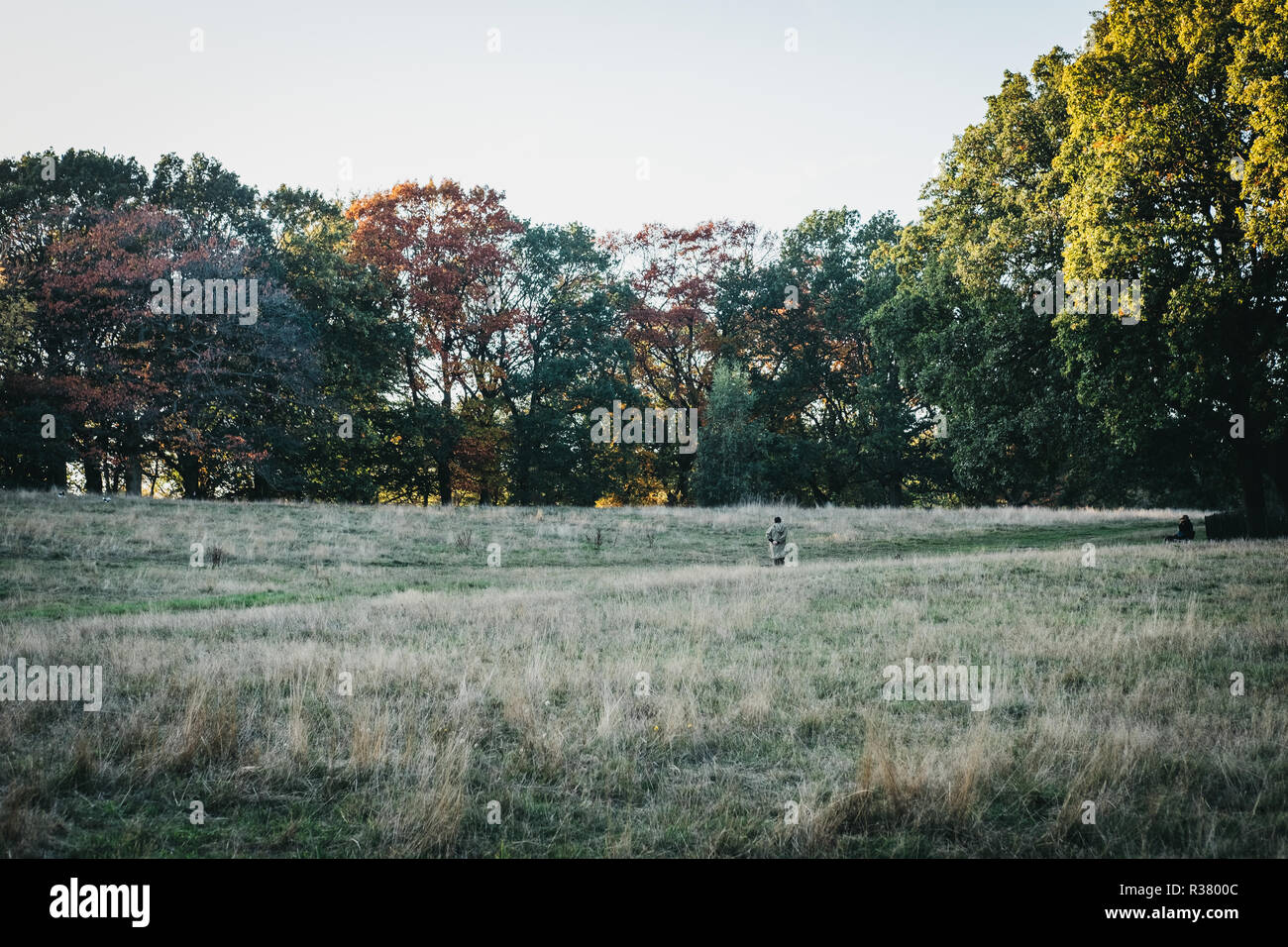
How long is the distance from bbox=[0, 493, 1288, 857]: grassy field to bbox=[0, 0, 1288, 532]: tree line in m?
8.97

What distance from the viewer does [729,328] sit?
5122cm

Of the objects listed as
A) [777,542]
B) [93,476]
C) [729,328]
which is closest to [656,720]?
[777,542]

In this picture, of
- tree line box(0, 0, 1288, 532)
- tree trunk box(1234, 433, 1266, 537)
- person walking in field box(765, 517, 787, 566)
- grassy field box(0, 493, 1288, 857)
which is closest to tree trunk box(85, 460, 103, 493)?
tree line box(0, 0, 1288, 532)

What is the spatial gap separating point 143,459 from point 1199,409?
44.0m

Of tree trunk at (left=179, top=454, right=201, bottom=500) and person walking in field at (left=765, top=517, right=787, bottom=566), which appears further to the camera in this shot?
tree trunk at (left=179, top=454, right=201, bottom=500)

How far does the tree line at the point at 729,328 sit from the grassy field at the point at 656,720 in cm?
897

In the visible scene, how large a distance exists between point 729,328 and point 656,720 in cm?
4683

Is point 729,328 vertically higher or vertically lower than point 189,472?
higher

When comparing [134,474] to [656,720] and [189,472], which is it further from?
[656,720]

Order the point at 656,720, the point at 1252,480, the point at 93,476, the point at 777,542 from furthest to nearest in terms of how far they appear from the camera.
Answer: the point at 93,476, the point at 1252,480, the point at 777,542, the point at 656,720

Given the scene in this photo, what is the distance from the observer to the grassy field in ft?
14.7

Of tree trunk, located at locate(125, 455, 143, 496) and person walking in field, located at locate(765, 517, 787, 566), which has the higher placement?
tree trunk, located at locate(125, 455, 143, 496)

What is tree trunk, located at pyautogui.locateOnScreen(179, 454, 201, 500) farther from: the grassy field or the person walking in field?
the person walking in field

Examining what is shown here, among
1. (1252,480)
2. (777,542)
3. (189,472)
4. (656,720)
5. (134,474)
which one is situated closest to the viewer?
(656,720)
